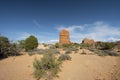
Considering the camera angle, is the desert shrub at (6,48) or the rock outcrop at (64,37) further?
the rock outcrop at (64,37)

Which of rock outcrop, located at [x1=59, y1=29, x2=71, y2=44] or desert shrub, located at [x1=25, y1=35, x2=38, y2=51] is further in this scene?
rock outcrop, located at [x1=59, y1=29, x2=71, y2=44]

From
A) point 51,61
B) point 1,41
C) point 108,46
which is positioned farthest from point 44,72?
point 108,46

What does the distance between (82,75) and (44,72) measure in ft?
8.49

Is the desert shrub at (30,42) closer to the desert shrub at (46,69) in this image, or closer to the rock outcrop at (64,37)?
the desert shrub at (46,69)

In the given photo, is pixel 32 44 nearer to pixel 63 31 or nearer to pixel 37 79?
pixel 37 79

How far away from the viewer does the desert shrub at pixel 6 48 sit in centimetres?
1619

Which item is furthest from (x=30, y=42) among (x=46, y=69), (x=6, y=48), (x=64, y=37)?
(x=64, y=37)

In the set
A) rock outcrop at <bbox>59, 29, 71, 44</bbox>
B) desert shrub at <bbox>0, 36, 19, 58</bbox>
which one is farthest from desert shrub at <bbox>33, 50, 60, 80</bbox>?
rock outcrop at <bbox>59, 29, 71, 44</bbox>

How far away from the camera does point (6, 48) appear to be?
55.4 ft

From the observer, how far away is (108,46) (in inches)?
1537

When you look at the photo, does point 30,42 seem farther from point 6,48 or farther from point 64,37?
point 64,37

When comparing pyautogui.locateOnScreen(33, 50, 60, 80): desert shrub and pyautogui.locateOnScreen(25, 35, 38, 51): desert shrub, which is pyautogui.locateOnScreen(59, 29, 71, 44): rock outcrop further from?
pyautogui.locateOnScreen(33, 50, 60, 80): desert shrub

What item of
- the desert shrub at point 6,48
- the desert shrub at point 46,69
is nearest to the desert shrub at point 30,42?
the desert shrub at point 6,48

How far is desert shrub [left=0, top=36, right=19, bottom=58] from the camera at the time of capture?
1619cm
